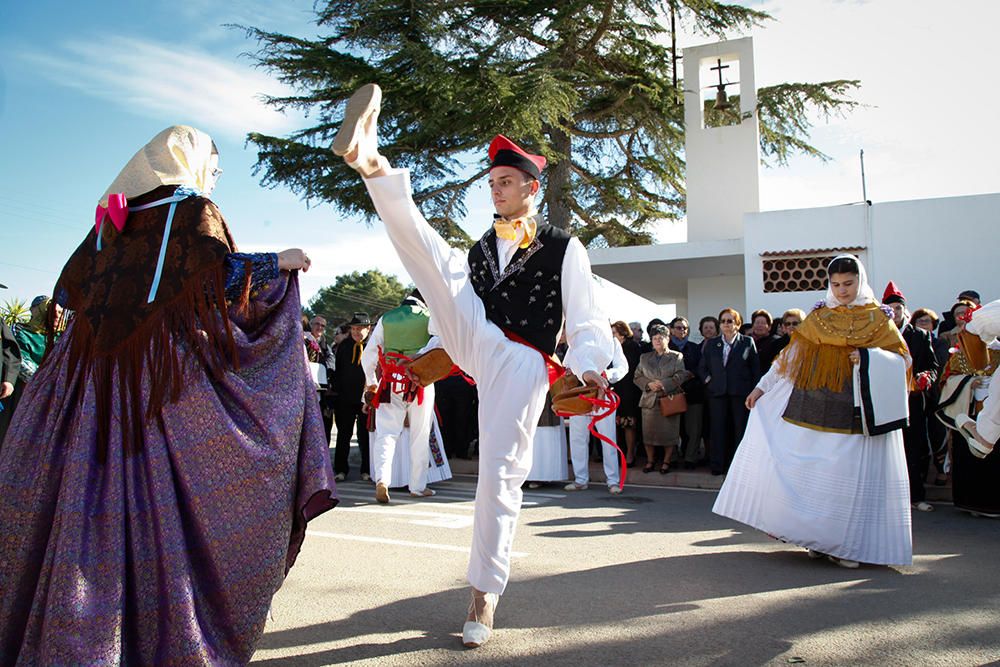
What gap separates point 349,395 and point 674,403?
3999mm

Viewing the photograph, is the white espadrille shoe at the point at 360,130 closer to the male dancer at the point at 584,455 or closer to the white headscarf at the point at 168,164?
the white headscarf at the point at 168,164

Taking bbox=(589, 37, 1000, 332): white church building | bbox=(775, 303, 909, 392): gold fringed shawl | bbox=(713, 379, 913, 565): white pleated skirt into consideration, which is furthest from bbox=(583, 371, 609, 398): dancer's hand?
bbox=(589, 37, 1000, 332): white church building

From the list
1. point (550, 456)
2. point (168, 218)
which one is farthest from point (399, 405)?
point (168, 218)

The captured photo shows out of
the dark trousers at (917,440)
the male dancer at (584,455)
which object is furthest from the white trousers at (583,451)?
the dark trousers at (917,440)

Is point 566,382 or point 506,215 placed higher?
point 506,215

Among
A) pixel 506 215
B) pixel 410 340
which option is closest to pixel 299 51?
pixel 410 340

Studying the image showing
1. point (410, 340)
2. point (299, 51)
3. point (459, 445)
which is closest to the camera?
point (410, 340)

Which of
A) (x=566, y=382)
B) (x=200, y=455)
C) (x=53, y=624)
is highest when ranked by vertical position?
(x=566, y=382)

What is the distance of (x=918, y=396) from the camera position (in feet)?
27.1

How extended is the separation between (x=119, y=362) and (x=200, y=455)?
1.61 ft

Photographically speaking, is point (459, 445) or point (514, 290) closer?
point (514, 290)

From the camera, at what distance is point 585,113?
63.8 ft

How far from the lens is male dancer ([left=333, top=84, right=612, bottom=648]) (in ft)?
11.5

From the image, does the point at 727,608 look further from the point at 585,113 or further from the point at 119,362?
Result: the point at 585,113
